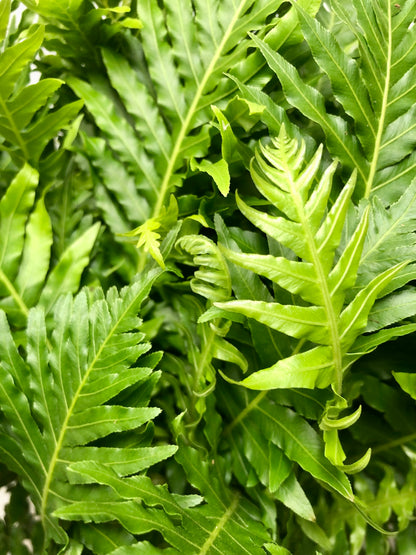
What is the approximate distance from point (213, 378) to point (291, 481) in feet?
0.40

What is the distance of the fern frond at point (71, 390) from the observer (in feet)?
1.77

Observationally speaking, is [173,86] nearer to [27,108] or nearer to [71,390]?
[27,108]

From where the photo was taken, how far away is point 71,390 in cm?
56

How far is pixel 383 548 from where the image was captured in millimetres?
612

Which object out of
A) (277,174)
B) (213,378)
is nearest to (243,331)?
(213,378)

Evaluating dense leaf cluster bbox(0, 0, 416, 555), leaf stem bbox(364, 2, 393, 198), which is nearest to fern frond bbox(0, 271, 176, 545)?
dense leaf cluster bbox(0, 0, 416, 555)

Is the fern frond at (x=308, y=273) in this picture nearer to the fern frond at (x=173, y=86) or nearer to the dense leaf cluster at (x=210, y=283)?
the dense leaf cluster at (x=210, y=283)

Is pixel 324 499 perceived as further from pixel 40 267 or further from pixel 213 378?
pixel 40 267

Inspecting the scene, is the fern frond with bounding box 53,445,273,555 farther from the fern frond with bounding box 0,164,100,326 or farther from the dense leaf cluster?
the fern frond with bounding box 0,164,100,326

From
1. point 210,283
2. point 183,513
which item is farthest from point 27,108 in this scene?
point 183,513

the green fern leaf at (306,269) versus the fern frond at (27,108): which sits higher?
the fern frond at (27,108)

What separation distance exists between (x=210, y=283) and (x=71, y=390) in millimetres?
169

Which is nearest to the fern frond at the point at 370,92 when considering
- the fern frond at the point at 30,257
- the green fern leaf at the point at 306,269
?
the green fern leaf at the point at 306,269

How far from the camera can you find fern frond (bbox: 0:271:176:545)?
539 mm
